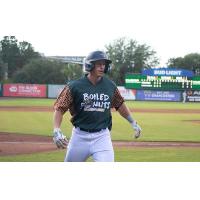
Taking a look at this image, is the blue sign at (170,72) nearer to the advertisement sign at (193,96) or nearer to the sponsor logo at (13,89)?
the advertisement sign at (193,96)

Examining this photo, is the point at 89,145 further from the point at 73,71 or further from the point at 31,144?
the point at 31,144

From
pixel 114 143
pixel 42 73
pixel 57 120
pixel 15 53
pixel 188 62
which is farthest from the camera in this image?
pixel 188 62

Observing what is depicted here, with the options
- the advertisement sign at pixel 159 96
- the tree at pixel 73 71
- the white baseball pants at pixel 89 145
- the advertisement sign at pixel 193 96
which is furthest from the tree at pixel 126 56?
the advertisement sign at pixel 159 96

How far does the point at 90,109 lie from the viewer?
363 cm

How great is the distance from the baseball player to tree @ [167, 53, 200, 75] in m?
3.52

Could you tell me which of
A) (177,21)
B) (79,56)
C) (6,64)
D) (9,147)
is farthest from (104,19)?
(9,147)

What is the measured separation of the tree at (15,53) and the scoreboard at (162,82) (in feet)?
5.36

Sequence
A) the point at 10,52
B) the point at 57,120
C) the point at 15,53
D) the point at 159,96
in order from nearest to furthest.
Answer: the point at 57,120 → the point at 10,52 → the point at 15,53 → the point at 159,96

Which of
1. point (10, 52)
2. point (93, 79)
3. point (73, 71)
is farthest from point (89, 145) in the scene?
point (10, 52)

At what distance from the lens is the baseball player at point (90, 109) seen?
360 centimetres

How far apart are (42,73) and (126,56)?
116cm

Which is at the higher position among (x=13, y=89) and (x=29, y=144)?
(x=13, y=89)
